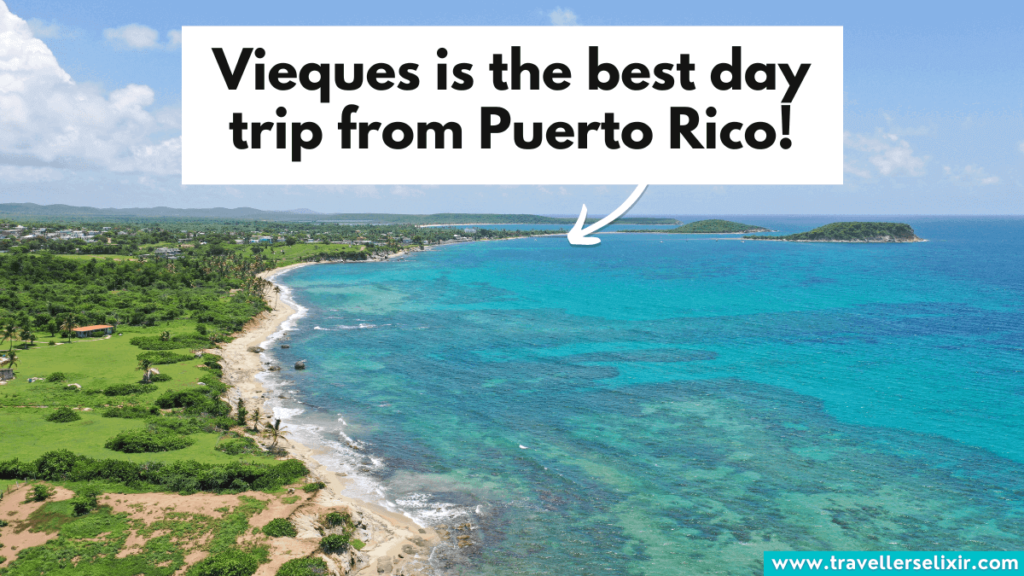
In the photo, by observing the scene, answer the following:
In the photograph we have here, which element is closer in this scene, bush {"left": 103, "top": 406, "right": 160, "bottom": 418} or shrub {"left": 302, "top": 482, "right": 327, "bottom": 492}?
shrub {"left": 302, "top": 482, "right": 327, "bottom": 492}

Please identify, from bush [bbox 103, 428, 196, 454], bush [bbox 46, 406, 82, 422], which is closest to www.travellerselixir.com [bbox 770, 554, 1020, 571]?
bush [bbox 103, 428, 196, 454]

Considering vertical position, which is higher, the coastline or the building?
the building

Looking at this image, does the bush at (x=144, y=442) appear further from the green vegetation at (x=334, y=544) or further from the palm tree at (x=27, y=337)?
the palm tree at (x=27, y=337)

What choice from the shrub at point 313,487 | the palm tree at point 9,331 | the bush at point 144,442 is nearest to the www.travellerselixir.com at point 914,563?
the shrub at point 313,487

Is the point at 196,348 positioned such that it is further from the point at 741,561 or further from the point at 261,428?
the point at 741,561

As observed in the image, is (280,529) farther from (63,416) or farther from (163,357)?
(163,357)

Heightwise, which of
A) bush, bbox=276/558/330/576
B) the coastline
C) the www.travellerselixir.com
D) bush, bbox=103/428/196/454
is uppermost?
bush, bbox=103/428/196/454

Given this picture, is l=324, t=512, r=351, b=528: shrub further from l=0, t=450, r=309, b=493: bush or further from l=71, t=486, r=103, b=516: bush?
l=71, t=486, r=103, b=516: bush
